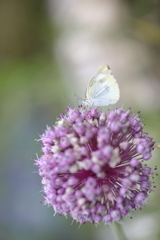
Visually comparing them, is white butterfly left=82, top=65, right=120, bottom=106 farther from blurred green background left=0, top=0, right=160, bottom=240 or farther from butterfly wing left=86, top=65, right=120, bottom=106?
blurred green background left=0, top=0, right=160, bottom=240

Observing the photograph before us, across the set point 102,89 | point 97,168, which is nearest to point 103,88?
point 102,89

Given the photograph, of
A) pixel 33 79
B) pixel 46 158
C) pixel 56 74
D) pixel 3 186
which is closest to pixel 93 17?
pixel 56 74

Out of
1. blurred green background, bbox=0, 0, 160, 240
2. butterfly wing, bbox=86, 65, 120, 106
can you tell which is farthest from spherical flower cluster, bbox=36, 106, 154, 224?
blurred green background, bbox=0, 0, 160, 240

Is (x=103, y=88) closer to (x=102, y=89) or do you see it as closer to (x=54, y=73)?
(x=102, y=89)

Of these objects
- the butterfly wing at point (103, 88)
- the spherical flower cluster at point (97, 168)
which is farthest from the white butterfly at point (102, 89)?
the spherical flower cluster at point (97, 168)

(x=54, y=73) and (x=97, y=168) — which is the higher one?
(x=54, y=73)

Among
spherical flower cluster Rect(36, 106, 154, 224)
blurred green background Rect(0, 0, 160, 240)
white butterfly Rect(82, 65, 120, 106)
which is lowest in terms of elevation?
spherical flower cluster Rect(36, 106, 154, 224)
